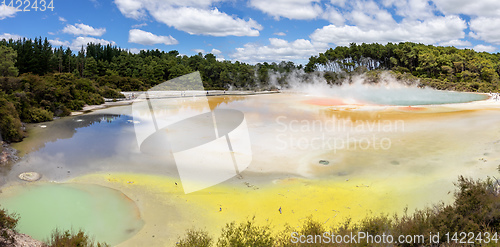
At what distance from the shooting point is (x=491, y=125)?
1898cm

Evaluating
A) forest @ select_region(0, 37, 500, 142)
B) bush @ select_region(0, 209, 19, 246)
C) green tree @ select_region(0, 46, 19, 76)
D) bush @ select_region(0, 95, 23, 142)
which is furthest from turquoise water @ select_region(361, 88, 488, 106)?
green tree @ select_region(0, 46, 19, 76)

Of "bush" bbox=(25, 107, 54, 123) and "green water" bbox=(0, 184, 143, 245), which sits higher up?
"bush" bbox=(25, 107, 54, 123)

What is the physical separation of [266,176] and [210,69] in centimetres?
5373

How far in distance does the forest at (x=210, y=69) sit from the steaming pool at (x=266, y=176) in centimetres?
1616

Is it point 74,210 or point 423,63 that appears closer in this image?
point 74,210

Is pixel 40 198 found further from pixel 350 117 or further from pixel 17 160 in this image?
pixel 350 117

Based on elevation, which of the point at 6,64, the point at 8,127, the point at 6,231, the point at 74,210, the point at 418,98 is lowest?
the point at 74,210

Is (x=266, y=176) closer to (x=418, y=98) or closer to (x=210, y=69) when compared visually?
(x=418, y=98)

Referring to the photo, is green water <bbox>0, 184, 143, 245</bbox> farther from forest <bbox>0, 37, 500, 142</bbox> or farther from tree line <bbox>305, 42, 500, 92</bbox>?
tree line <bbox>305, 42, 500, 92</bbox>

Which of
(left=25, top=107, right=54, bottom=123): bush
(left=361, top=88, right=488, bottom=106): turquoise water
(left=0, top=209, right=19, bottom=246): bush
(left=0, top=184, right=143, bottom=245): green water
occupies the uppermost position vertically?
(left=25, top=107, right=54, bottom=123): bush

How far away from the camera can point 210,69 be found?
6281cm

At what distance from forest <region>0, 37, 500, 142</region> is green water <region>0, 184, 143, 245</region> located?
19148 millimetres

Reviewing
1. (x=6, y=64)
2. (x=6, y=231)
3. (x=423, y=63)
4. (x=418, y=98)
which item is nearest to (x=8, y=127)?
(x=6, y=231)

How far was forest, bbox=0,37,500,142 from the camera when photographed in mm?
36219
